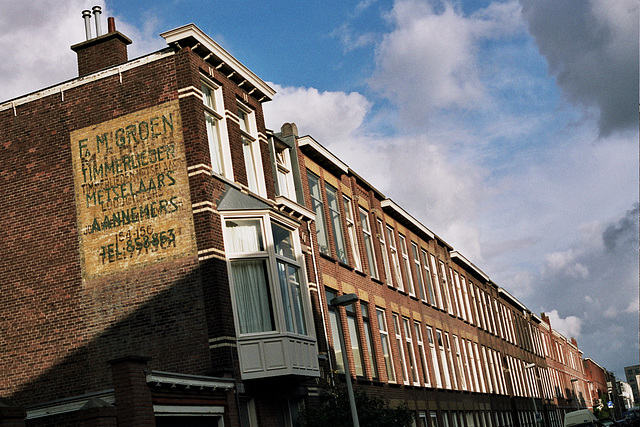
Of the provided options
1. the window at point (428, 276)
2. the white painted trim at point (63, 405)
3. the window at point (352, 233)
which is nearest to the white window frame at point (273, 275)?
the white painted trim at point (63, 405)

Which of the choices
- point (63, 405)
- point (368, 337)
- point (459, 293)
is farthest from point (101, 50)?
point (459, 293)

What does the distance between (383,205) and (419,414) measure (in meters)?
8.61

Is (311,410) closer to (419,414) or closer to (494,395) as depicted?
(419,414)

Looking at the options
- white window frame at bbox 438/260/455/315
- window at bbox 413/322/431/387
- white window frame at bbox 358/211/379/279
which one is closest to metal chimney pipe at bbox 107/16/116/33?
white window frame at bbox 358/211/379/279

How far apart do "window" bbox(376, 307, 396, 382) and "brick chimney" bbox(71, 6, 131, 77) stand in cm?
1407

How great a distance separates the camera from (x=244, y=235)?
2080 cm

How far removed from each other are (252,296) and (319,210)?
861 cm

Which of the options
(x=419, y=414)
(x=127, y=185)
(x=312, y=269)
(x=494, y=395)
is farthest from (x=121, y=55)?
(x=494, y=395)

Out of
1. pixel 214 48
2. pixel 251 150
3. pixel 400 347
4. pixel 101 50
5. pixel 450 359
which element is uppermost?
pixel 101 50

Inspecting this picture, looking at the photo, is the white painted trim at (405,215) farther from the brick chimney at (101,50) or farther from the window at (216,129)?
the brick chimney at (101,50)

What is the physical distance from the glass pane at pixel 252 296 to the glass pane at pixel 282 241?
37.0 inches

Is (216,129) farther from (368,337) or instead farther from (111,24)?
(368,337)

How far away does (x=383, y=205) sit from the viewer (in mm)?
35344

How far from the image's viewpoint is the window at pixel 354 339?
28062 millimetres
